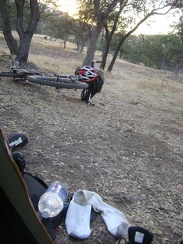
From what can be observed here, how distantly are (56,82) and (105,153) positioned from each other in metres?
3.17

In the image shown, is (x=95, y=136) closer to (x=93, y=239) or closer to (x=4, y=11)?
(x=93, y=239)

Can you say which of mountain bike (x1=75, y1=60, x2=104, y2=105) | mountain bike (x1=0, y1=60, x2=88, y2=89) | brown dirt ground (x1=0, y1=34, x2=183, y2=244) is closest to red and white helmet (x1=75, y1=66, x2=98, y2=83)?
mountain bike (x1=75, y1=60, x2=104, y2=105)

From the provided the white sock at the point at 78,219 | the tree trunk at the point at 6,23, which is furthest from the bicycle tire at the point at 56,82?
the tree trunk at the point at 6,23

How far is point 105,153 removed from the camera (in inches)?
182

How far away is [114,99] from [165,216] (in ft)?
22.2

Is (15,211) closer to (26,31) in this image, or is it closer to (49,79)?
(49,79)

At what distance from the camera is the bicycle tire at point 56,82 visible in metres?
6.95

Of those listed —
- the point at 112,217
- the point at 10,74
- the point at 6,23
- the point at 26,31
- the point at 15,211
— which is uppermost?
the point at 6,23

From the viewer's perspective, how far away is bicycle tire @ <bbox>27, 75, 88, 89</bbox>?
22.8ft

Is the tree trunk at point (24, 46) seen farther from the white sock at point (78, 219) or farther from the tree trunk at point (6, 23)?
the white sock at point (78, 219)

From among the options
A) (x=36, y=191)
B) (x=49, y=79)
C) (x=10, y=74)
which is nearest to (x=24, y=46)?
(x=10, y=74)

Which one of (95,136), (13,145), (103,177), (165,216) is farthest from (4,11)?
(165,216)

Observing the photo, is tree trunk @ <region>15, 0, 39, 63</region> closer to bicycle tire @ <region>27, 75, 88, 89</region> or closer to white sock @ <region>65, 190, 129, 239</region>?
bicycle tire @ <region>27, 75, 88, 89</region>

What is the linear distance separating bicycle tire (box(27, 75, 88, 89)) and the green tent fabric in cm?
519
